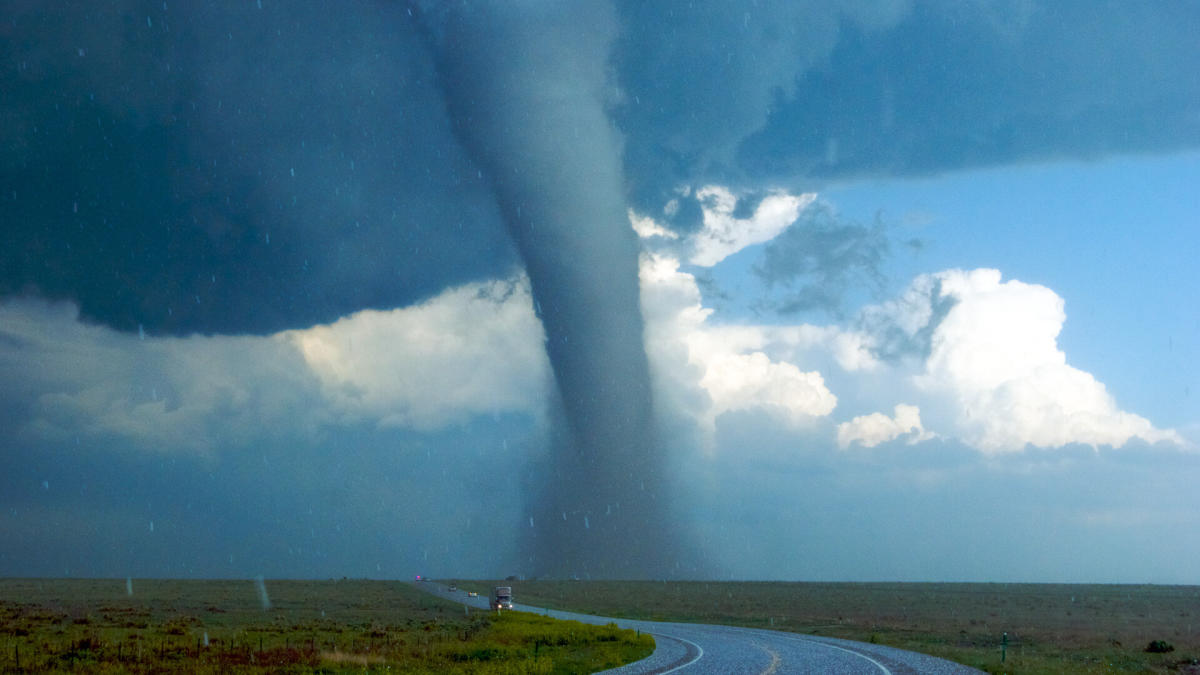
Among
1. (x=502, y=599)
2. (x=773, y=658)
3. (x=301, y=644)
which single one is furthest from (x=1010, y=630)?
(x=301, y=644)

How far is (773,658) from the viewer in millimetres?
28953

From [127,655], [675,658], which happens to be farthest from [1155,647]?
[127,655]

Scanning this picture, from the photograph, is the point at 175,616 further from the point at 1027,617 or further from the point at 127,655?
the point at 1027,617

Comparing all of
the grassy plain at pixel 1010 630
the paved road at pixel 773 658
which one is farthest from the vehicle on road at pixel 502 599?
the paved road at pixel 773 658

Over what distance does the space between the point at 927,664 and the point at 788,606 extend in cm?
5383

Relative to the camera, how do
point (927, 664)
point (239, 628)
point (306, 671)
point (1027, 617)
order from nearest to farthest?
point (306, 671) < point (927, 664) < point (239, 628) < point (1027, 617)

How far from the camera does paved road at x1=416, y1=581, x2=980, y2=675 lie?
25.4 meters

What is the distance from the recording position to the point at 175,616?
55.6m

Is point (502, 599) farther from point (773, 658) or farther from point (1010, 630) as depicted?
point (773, 658)

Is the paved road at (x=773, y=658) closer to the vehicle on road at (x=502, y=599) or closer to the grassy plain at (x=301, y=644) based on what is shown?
the grassy plain at (x=301, y=644)

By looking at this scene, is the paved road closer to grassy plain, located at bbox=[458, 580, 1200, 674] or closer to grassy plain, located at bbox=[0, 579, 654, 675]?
grassy plain, located at bbox=[0, 579, 654, 675]

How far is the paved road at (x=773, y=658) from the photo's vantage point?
25.4 m

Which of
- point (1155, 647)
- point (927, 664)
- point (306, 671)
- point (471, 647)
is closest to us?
point (306, 671)

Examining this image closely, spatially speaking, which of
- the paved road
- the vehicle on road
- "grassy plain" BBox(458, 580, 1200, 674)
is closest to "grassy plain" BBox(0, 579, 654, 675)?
the paved road
